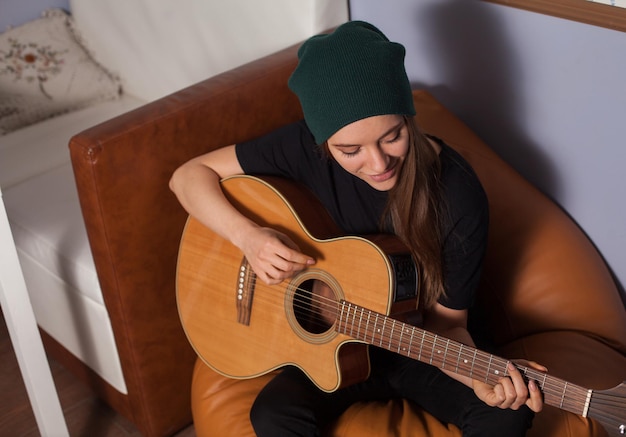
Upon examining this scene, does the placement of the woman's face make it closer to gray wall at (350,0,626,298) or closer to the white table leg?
gray wall at (350,0,626,298)

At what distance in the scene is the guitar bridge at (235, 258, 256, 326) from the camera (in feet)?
5.28

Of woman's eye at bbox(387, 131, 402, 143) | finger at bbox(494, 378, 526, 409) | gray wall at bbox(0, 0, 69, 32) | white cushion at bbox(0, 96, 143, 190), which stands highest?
gray wall at bbox(0, 0, 69, 32)

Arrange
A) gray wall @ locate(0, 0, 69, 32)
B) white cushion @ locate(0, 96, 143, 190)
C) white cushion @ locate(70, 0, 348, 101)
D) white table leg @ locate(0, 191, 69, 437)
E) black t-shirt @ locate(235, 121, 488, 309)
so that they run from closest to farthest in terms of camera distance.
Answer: black t-shirt @ locate(235, 121, 488, 309)
white table leg @ locate(0, 191, 69, 437)
white cushion @ locate(70, 0, 348, 101)
white cushion @ locate(0, 96, 143, 190)
gray wall @ locate(0, 0, 69, 32)

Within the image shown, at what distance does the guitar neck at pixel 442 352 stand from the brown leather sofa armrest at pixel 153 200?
0.51 meters

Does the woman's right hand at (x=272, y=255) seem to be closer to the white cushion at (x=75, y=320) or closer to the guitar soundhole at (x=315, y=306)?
the guitar soundhole at (x=315, y=306)

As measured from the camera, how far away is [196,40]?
2234 millimetres

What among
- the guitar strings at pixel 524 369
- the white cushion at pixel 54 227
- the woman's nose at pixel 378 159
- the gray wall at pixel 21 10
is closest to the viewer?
the guitar strings at pixel 524 369

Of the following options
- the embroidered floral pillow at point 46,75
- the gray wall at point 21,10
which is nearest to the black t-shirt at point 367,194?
the embroidered floral pillow at point 46,75

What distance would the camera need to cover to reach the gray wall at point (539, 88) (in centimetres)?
164

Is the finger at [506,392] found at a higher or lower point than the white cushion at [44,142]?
lower

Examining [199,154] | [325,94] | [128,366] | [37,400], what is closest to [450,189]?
[325,94]

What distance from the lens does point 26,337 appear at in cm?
168

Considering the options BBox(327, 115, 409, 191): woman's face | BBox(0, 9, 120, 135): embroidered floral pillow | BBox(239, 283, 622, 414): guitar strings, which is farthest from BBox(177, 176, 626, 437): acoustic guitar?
BBox(0, 9, 120, 135): embroidered floral pillow

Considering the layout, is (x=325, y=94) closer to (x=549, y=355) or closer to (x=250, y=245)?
(x=250, y=245)
